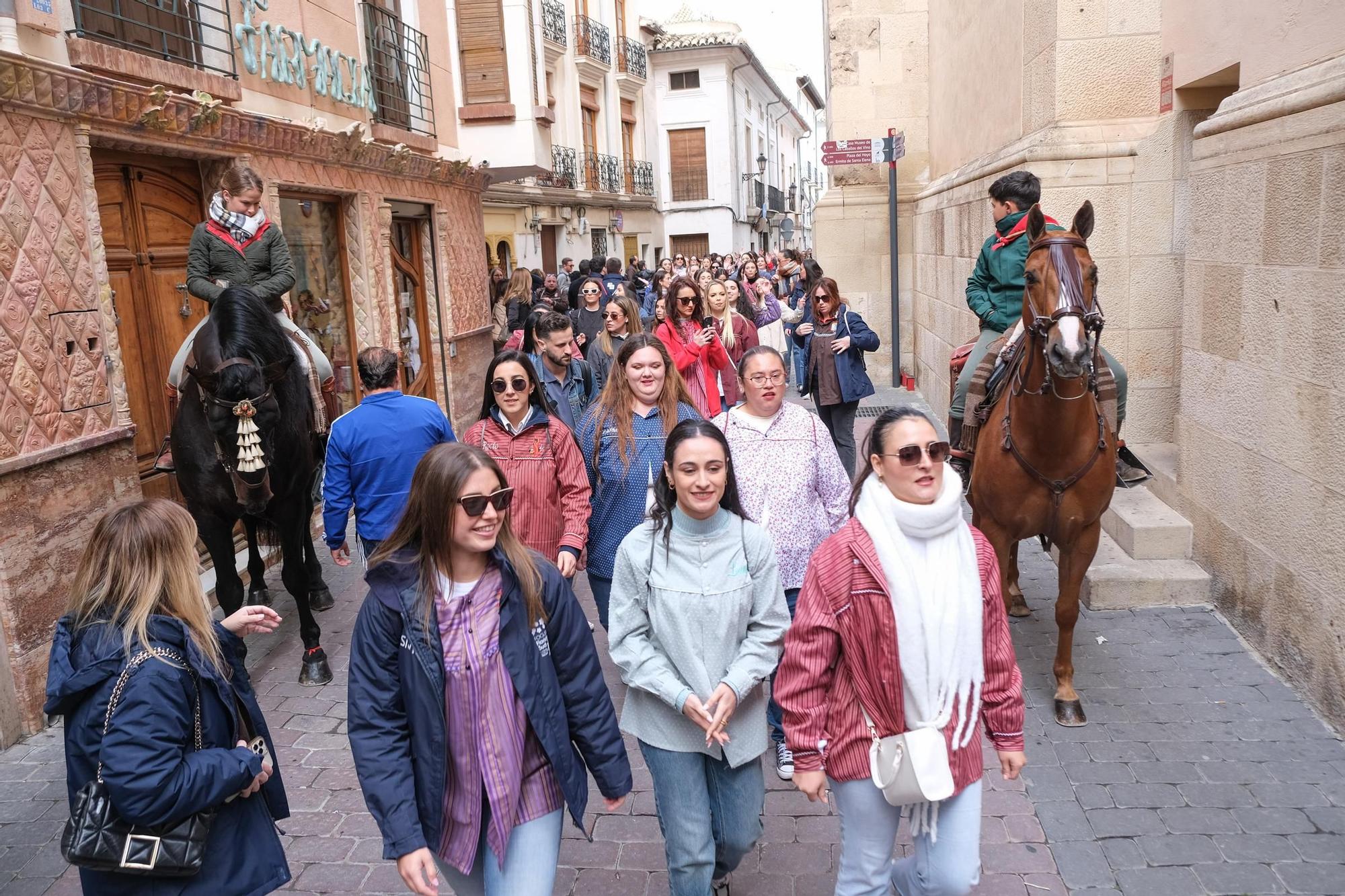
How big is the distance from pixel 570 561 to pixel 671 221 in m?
37.5

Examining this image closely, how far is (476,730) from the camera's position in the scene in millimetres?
2732

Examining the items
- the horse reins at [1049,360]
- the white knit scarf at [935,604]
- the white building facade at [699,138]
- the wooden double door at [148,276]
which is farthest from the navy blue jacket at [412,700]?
the white building facade at [699,138]

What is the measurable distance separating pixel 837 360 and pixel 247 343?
14.8ft

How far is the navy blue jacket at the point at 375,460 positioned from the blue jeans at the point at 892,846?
10.3 feet

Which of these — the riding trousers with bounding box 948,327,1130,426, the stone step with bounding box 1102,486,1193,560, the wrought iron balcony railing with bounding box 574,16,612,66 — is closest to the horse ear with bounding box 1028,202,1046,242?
the riding trousers with bounding box 948,327,1130,426

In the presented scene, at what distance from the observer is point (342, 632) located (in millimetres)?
6863

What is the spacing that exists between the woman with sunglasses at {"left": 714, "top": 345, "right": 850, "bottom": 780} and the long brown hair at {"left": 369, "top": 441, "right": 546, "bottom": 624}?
1590 mm

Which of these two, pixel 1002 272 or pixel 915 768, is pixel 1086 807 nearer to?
pixel 915 768

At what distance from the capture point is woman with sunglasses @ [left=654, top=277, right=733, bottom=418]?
280 inches

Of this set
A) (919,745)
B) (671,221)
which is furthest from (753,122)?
(919,745)

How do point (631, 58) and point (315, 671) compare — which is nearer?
point (315, 671)

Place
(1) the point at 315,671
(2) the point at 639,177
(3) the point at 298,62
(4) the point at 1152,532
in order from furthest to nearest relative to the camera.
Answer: (2) the point at 639,177 → (3) the point at 298,62 → (4) the point at 1152,532 → (1) the point at 315,671

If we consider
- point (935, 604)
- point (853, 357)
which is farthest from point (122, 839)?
point (853, 357)

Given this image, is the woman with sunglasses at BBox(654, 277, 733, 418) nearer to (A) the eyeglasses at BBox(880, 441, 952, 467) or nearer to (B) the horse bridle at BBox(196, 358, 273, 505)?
(B) the horse bridle at BBox(196, 358, 273, 505)
